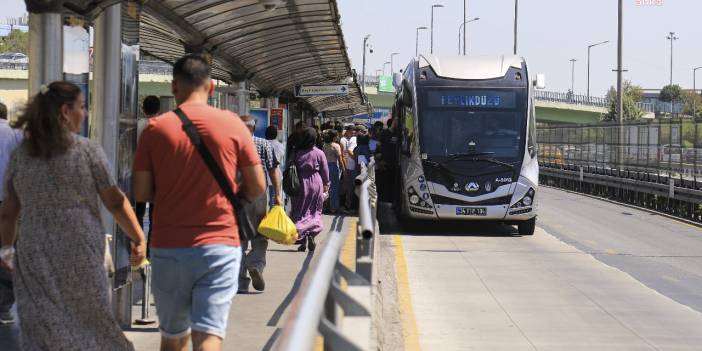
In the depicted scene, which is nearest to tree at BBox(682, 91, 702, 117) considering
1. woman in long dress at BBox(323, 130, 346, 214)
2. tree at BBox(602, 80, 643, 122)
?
tree at BBox(602, 80, 643, 122)

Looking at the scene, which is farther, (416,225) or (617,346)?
(416,225)

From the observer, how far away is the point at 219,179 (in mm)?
5613

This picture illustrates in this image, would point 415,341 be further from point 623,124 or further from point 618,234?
point 623,124

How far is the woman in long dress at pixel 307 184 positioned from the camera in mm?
15453

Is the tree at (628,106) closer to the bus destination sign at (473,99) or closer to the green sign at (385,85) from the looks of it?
the green sign at (385,85)

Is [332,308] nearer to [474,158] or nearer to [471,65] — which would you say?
[474,158]

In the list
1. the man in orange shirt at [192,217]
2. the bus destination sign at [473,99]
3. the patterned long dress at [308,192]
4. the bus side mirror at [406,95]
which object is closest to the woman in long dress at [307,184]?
the patterned long dress at [308,192]

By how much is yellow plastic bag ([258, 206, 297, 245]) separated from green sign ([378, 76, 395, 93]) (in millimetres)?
88447

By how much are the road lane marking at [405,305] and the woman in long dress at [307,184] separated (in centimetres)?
129

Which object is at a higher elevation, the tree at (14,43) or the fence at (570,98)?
the tree at (14,43)

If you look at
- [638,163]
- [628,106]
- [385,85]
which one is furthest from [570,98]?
[638,163]

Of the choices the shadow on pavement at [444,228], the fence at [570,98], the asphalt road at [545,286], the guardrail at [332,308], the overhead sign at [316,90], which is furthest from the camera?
the fence at [570,98]

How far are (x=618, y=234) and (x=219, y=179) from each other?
17786mm

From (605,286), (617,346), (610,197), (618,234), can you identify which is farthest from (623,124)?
(617,346)
